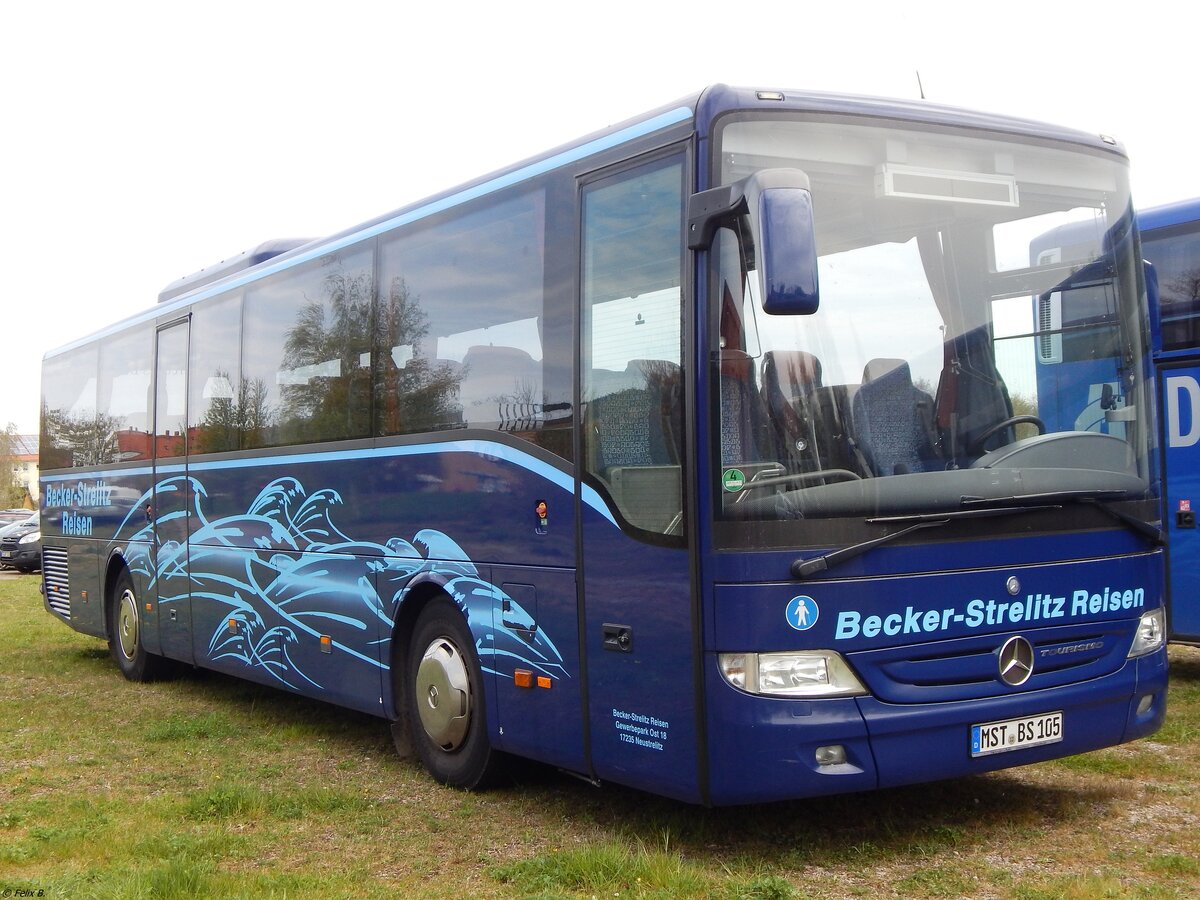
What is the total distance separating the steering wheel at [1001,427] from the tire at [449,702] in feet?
9.92

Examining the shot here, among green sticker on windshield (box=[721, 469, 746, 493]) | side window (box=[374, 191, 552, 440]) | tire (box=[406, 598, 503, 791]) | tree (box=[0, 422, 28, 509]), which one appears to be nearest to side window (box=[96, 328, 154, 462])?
side window (box=[374, 191, 552, 440])

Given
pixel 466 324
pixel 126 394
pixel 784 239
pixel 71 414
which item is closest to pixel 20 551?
pixel 71 414

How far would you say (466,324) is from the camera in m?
7.89

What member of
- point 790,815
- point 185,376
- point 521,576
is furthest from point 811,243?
point 185,376

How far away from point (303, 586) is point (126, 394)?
4.81 metres

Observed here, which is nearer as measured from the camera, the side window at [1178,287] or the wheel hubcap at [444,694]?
the wheel hubcap at [444,694]

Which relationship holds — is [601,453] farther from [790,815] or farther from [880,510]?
[790,815]

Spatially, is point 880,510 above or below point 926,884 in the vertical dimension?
above

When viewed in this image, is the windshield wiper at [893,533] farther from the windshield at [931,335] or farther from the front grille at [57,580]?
the front grille at [57,580]

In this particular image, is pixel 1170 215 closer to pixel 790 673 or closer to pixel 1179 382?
pixel 1179 382

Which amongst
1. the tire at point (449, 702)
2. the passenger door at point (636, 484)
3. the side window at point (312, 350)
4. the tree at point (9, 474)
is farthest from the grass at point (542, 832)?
Result: the tree at point (9, 474)

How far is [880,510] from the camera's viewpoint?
5.83 metres

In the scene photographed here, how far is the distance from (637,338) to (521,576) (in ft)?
4.96

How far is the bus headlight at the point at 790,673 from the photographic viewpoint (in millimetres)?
5727
